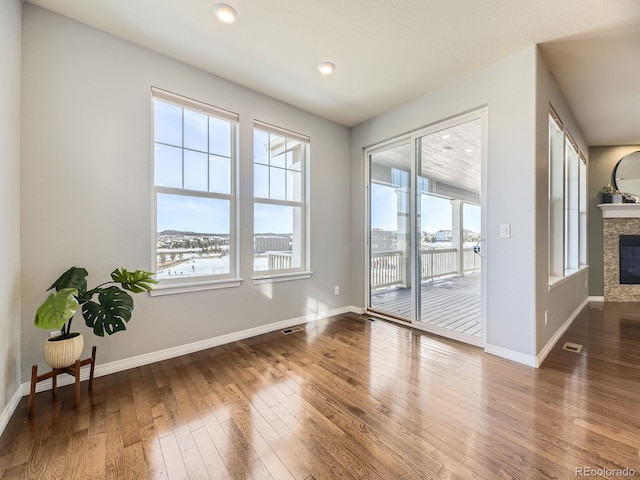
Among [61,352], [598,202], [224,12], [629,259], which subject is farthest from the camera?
[598,202]

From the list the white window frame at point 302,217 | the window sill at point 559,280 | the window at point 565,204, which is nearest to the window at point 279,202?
the white window frame at point 302,217

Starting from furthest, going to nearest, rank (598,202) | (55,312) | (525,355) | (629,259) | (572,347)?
1. (598,202)
2. (629,259)
3. (572,347)
4. (525,355)
5. (55,312)

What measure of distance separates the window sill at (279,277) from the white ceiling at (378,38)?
215 cm

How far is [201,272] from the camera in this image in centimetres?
284

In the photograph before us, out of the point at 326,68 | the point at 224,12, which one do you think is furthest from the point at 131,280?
the point at 326,68

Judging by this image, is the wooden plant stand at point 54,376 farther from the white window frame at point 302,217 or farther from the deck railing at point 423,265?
the deck railing at point 423,265

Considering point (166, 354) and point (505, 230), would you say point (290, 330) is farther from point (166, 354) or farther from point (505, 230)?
point (505, 230)

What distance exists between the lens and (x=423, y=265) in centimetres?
340

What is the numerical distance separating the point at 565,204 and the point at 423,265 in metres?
2.25

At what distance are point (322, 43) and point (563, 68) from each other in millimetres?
2420

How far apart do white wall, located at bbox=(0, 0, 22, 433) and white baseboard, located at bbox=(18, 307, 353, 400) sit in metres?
0.24

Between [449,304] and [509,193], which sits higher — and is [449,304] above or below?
below

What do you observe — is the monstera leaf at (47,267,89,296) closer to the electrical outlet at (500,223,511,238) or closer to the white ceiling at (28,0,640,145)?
the white ceiling at (28,0,640,145)

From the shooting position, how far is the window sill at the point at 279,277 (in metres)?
3.18
